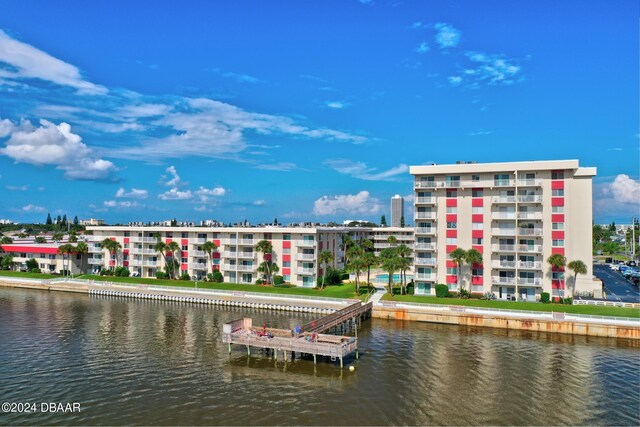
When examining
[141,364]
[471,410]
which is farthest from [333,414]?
[141,364]

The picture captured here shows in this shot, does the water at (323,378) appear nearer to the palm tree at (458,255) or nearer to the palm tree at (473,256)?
the palm tree at (473,256)

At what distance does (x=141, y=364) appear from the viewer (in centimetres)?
4406

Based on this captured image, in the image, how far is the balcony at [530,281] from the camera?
7119 centimetres

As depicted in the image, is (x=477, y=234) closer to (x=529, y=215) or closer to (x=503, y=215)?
(x=503, y=215)

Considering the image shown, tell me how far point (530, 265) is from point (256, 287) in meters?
48.4

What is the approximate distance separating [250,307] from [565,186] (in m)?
55.0

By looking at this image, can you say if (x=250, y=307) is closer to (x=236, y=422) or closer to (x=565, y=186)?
(x=236, y=422)

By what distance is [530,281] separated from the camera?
235 ft

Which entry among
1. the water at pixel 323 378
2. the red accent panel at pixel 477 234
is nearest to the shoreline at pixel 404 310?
the water at pixel 323 378

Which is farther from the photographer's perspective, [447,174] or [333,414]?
[447,174]

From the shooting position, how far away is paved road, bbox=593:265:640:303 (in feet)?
237

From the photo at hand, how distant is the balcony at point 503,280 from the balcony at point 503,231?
720 centimetres

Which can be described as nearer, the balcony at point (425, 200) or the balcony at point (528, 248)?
the balcony at point (528, 248)

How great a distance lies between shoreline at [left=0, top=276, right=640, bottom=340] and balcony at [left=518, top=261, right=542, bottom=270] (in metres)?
12.4
